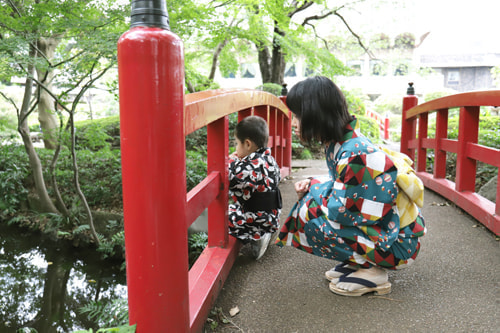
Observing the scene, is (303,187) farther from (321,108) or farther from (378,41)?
(378,41)

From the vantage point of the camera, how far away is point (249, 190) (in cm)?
250

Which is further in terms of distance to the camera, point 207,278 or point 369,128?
point 369,128

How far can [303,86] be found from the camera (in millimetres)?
1926

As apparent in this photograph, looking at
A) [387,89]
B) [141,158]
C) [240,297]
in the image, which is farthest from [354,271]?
[387,89]

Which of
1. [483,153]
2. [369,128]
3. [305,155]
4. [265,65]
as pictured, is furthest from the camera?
[265,65]

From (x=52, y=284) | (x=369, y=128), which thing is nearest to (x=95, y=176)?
(x=52, y=284)

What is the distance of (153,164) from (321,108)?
3.25 feet

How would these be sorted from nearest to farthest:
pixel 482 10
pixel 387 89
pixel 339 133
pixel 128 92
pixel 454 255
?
pixel 128 92 < pixel 339 133 < pixel 454 255 < pixel 387 89 < pixel 482 10

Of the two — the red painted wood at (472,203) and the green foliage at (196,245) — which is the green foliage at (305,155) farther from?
the green foliage at (196,245)

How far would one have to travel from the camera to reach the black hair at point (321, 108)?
1907mm

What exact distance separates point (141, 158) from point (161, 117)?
123 mm

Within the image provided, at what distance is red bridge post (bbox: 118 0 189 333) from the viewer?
1111 millimetres

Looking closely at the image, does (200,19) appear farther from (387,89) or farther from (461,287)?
(387,89)

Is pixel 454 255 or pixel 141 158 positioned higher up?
pixel 141 158
